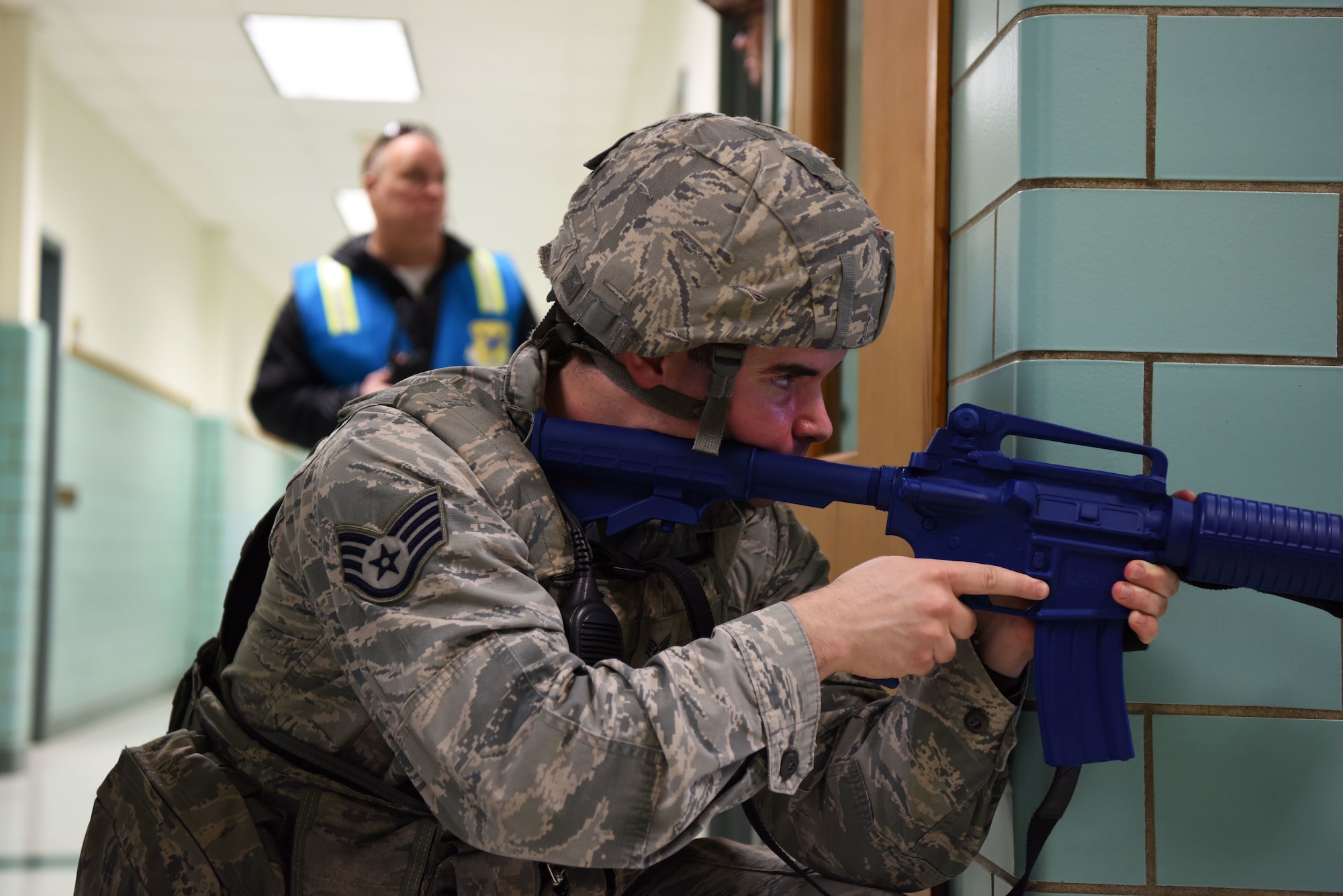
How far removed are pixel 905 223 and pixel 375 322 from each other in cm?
168

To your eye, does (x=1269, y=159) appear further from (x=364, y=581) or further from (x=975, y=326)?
(x=364, y=581)

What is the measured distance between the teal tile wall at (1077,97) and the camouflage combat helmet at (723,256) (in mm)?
215

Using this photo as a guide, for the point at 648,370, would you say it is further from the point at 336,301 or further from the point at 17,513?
the point at 17,513

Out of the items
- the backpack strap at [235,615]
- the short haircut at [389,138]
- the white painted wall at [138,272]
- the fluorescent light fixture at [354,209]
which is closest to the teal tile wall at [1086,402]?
the backpack strap at [235,615]

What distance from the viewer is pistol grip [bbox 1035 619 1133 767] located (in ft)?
3.54

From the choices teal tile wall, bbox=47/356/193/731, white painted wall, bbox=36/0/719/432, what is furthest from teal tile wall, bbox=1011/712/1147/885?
teal tile wall, bbox=47/356/193/731

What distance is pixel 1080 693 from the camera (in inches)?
42.6

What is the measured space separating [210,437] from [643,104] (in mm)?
A: 4893

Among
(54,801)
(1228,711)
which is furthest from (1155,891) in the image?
(54,801)

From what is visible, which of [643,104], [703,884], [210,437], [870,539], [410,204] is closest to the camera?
[703,884]

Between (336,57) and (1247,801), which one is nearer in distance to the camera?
(1247,801)

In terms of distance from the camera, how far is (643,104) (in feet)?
17.8

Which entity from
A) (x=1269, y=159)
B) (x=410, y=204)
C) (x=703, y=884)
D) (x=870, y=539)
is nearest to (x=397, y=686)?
(x=703, y=884)

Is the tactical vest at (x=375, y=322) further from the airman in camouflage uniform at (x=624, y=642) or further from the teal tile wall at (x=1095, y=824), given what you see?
the teal tile wall at (x=1095, y=824)
